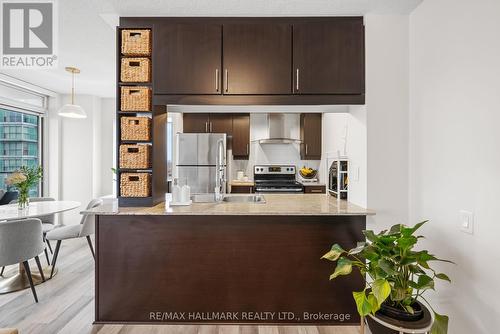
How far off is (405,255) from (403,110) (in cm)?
126

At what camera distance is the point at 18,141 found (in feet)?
14.8

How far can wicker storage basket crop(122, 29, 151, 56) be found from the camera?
2318 millimetres

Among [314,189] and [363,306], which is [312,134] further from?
[363,306]

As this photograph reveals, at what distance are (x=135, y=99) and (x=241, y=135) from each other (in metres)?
2.64

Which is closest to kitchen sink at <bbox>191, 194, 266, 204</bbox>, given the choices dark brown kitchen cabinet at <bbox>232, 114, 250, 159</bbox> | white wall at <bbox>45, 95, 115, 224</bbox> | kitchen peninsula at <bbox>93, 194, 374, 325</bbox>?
kitchen peninsula at <bbox>93, 194, 374, 325</bbox>

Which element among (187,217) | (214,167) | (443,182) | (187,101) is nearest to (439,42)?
(443,182)

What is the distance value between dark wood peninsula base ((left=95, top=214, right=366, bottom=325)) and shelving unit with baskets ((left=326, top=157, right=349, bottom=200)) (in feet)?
1.72

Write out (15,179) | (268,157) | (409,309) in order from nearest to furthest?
1. (409,309)
2. (15,179)
3. (268,157)

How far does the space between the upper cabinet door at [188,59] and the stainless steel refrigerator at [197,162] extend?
185cm

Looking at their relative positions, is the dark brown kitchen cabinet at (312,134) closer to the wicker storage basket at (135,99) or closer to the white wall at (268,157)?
the white wall at (268,157)

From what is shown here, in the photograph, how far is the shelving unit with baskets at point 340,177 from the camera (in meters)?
2.62

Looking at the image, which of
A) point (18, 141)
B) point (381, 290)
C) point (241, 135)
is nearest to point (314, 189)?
point (241, 135)

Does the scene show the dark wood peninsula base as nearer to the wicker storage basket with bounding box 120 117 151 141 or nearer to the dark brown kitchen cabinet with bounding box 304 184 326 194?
the wicker storage basket with bounding box 120 117 151 141

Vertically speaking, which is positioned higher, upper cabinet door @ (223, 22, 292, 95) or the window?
upper cabinet door @ (223, 22, 292, 95)
